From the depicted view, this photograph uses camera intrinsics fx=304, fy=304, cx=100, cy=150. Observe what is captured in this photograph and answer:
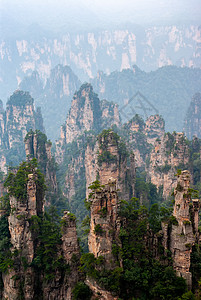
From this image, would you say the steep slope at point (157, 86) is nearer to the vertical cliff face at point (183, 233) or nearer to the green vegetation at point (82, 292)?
the vertical cliff face at point (183, 233)

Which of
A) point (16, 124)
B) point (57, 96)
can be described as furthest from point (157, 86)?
point (16, 124)

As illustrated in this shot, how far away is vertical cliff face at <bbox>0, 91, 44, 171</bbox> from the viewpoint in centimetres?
8146

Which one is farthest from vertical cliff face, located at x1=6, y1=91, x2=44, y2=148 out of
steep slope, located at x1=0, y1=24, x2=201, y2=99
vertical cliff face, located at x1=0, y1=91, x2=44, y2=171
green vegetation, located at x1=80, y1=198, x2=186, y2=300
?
steep slope, located at x1=0, y1=24, x2=201, y2=99

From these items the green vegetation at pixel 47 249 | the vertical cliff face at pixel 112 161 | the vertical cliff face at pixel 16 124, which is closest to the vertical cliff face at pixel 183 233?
the green vegetation at pixel 47 249

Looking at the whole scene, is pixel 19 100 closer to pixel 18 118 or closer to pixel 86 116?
pixel 18 118

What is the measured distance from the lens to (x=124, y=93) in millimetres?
148750

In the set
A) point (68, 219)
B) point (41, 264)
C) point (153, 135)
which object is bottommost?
point (41, 264)

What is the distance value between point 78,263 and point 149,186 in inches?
909

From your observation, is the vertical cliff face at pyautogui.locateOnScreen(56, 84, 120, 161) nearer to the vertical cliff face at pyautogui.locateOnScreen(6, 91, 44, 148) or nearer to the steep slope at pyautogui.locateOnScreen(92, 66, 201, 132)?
the vertical cliff face at pyautogui.locateOnScreen(6, 91, 44, 148)

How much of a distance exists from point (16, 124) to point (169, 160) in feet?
164

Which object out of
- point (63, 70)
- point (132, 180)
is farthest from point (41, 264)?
point (63, 70)

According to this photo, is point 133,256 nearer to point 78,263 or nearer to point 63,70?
point 78,263

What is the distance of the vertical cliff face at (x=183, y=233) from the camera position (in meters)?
19.2

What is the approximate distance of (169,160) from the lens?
45219 millimetres
